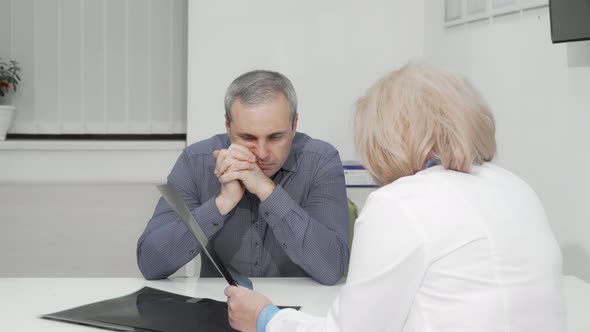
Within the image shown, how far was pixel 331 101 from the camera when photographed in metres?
3.58

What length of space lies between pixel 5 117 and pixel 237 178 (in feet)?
7.24

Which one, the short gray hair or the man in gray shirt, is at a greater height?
the short gray hair

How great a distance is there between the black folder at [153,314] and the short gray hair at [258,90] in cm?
66

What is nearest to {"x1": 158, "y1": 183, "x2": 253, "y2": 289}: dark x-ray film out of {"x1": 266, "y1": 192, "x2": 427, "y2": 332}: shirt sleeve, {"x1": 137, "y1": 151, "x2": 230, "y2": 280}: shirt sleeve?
{"x1": 137, "y1": 151, "x2": 230, "y2": 280}: shirt sleeve

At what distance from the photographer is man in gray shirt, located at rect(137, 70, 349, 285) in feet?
6.78

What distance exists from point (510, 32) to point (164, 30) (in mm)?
2000

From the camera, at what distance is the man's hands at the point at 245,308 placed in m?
1.48

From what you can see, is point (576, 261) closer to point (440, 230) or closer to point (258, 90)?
point (258, 90)

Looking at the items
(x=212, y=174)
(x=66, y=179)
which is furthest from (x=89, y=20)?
(x=212, y=174)

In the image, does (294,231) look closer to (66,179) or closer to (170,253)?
(170,253)

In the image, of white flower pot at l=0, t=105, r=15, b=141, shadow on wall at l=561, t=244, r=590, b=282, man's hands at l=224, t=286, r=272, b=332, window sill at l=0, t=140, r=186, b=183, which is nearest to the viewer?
man's hands at l=224, t=286, r=272, b=332

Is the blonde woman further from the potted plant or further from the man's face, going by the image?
the potted plant

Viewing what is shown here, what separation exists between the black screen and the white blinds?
229 centimetres

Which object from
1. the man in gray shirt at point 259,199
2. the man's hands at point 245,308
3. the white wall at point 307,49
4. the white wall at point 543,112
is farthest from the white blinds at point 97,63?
the man's hands at point 245,308
